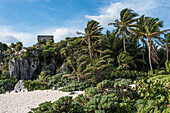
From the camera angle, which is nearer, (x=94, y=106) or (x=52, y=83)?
(x=94, y=106)

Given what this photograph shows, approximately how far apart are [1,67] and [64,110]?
53.7 ft

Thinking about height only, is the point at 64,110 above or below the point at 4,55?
below

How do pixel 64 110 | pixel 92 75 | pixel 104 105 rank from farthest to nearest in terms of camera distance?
1. pixel 92 75
2. pixel 104 105
3. pixel 64 110

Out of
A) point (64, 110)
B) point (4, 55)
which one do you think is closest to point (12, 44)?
point (4, 55)

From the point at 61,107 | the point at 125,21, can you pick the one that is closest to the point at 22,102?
the point at 61,107

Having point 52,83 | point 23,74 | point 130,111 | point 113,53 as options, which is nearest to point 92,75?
point 52,83

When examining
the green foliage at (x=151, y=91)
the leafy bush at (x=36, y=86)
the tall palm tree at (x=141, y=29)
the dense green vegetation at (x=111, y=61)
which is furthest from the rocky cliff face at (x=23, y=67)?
the green foliage at (x=151, y=91)

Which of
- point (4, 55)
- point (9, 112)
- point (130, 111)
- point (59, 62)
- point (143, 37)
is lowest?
point (9, 112)

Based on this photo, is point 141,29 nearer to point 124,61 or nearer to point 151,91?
point 124,61

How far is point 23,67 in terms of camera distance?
16469 mm

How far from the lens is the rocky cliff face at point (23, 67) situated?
16203 millimetres

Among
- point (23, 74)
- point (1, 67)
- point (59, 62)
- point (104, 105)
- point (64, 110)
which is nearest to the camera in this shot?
point (64, 110)

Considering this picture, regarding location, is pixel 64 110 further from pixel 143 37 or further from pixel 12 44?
pixel 12 44

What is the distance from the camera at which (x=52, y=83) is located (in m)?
12.6
